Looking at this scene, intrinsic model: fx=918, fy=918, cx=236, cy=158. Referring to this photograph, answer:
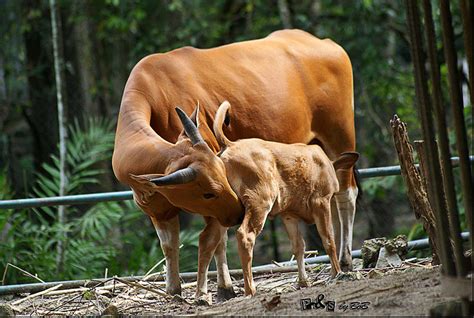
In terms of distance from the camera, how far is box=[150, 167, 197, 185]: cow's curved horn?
4.96 meters

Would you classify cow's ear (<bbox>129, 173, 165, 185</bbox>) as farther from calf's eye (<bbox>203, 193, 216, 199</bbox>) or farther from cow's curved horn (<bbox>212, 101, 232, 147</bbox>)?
cow's curved horn (<bbox>212, 101, 232, 147</bbox>)

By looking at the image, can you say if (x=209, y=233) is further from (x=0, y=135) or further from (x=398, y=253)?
(x=0, y=135)

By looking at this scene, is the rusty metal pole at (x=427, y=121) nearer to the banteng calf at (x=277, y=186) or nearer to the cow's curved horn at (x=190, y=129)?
the banteng calf at (x=277, y=186)

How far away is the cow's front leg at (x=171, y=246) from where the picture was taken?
19.5ft

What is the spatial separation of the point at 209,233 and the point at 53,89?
7.82 metres

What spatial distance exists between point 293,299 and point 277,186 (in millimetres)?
956

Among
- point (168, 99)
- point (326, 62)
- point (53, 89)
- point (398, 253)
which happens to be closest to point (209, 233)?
point (168, 99)

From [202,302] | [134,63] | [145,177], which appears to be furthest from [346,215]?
[134,63]

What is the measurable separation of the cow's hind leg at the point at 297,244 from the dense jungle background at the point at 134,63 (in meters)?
4.94

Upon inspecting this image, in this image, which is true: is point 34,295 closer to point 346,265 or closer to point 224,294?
point 224,294

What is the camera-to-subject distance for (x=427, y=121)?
3861 mm

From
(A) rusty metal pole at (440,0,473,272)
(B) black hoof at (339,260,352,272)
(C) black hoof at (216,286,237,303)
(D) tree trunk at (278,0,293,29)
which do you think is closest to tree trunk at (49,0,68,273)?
(D) tree trunk at (278,0,293,29)

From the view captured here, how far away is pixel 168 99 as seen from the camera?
20.2 ft

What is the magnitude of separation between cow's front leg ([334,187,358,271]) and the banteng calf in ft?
3.04
